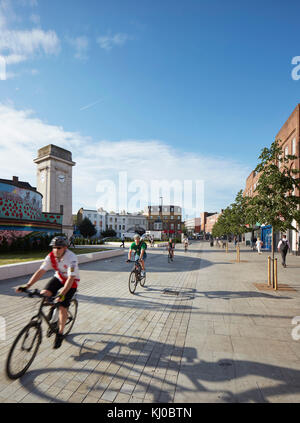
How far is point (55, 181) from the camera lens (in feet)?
121

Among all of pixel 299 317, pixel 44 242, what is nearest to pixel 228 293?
pixel 299 317

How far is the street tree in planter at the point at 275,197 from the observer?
8438 mm

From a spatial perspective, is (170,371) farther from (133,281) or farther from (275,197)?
(275,197)

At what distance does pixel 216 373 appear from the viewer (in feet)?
11.0

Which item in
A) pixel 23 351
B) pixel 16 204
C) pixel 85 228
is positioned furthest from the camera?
pixel 85 228

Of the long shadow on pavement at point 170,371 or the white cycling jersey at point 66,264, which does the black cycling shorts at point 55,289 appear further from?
the long shadow on pavement at point 170,371

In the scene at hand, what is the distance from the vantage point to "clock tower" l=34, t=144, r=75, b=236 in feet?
119

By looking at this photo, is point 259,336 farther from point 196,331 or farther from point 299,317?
point 299,317

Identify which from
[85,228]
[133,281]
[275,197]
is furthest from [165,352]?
[85,228]

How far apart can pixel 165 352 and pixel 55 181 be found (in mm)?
36727

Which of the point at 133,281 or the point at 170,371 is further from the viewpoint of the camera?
the point at 133,281

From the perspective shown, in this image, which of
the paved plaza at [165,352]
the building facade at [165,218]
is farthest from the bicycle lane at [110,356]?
the building facade at [165,218]

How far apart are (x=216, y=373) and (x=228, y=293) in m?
4.94

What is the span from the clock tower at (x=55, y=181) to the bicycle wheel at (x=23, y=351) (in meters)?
33.6
